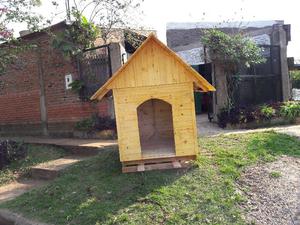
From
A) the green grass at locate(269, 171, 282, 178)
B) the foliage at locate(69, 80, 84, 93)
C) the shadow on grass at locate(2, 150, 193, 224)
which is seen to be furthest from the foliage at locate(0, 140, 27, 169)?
the green grass at locate(269, 171, 282, 178)

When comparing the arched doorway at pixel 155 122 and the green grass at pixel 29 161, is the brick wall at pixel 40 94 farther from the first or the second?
the arched doorway at pixel 155 122

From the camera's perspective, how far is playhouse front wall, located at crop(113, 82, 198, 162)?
19.9ft

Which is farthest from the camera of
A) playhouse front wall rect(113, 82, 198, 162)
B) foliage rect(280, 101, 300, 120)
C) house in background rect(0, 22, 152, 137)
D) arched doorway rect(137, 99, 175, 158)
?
house in background rect(0, 22, 152, 137)

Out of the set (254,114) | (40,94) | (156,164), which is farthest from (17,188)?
(254,114)

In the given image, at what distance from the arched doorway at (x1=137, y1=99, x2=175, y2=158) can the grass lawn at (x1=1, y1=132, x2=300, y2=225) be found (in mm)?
658

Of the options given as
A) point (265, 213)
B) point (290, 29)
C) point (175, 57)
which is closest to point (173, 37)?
point (290, 29)

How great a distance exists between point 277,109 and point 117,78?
6287 mm

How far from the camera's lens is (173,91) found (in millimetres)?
6078

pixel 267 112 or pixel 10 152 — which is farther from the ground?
pixel 267 112

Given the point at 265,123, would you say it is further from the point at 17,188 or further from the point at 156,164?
the point at 17,188

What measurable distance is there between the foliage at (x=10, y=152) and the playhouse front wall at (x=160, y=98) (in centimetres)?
417

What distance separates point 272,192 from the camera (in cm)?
552

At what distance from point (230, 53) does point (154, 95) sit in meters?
4.98

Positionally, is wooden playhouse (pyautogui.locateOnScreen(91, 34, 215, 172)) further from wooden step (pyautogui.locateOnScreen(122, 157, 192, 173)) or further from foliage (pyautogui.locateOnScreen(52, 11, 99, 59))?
foliage (pyautogui.locateOnScreen(52, 11, 99, 59))
